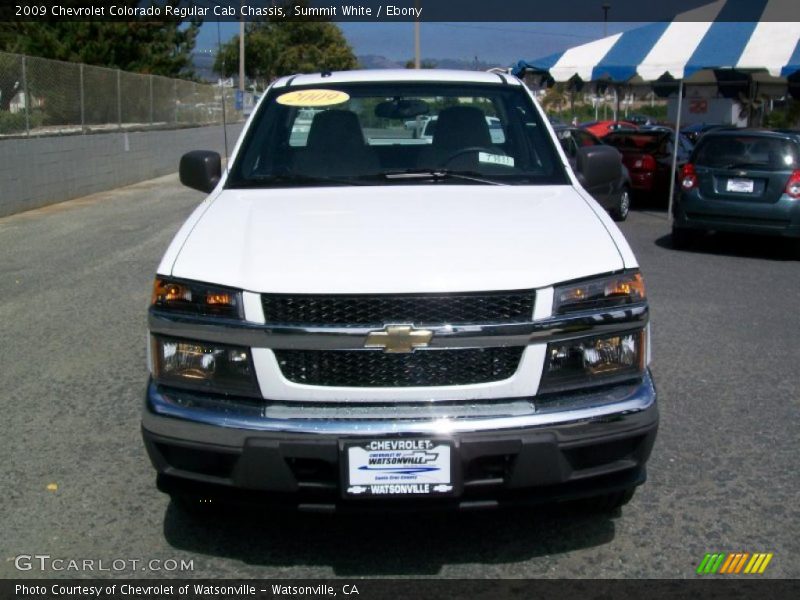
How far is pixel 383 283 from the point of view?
10.3 ft

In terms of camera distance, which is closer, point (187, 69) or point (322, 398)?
point (322, 398)

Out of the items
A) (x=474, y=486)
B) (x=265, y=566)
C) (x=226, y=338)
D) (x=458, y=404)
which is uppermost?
(x=226, y=338)

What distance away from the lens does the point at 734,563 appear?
3504 mm

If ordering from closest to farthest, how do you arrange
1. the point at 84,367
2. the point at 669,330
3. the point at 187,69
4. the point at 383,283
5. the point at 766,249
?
the point at 383,283, the point at 84,367, the point at 669,330, the point at 766,249, the point at 187,69

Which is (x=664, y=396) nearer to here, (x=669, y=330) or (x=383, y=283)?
(x=669, y=330)

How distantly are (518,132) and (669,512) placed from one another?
6.90ft

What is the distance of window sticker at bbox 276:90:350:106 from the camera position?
4894 mm

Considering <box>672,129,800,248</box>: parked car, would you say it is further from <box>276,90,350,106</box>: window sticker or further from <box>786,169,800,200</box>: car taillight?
<box>276,90,350,106</box>: window sticker

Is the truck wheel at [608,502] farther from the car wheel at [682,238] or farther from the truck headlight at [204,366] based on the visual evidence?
the car wheel at [682,238]

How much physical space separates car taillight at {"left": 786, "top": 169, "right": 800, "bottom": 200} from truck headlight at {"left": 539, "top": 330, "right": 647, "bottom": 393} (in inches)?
325

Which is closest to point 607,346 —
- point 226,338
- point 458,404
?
point 458,404

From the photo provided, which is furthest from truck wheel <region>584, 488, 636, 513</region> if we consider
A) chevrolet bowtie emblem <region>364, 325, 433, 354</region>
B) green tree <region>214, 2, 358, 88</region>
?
green tree <region>214, 2, 358, 88</region>

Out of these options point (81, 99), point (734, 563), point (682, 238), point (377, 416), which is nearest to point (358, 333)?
point (377, 416)

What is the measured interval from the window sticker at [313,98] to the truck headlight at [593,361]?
7.33 feet
